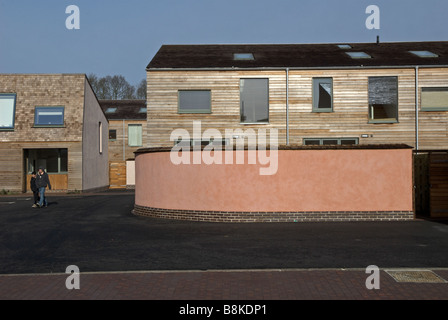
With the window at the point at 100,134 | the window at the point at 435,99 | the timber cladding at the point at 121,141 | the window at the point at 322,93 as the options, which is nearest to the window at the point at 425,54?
the window at the point at 435,99

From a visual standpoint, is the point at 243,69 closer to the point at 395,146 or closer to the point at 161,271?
the point at 395,146

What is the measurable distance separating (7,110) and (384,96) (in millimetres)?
22272

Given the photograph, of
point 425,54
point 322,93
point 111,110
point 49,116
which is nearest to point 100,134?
point 49,116

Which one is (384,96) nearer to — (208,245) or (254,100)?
(254,100)

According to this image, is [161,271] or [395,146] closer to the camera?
[161,271]

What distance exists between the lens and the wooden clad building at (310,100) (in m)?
20.0

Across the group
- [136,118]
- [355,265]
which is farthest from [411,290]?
[136,118]

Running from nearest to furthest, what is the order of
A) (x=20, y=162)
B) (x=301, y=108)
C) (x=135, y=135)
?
(x=301, y=108) → (x=20, y=162) → (x=135, y=135)

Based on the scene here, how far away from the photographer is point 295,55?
71.8ft

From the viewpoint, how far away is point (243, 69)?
2005 centimetres

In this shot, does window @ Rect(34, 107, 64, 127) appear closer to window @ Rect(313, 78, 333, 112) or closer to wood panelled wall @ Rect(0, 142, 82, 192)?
wood panelled wall @ Rect(0, 142, 82, 192)

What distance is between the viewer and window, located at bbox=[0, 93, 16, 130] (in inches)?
1047

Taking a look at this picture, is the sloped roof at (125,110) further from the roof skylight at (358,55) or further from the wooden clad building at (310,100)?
the roof skylight at (358,55)
